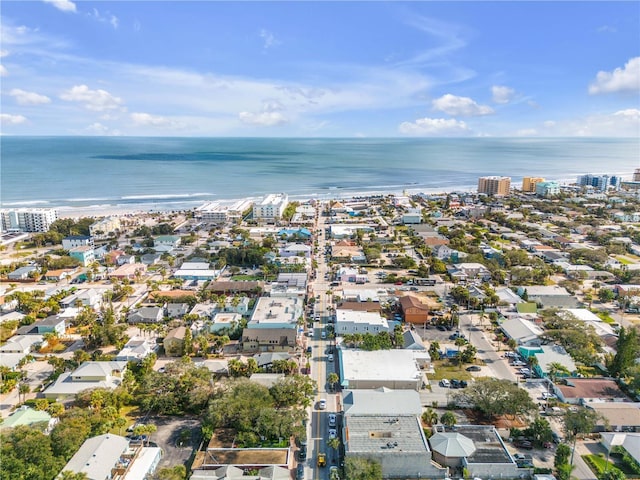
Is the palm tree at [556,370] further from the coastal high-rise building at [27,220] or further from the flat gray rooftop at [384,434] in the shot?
the coastal high-rise building at [27,220]

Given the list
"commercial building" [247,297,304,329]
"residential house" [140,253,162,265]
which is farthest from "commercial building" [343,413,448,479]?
"residential house" [140,253,162,265]

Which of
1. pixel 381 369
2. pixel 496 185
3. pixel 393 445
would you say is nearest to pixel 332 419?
pixel 393 445

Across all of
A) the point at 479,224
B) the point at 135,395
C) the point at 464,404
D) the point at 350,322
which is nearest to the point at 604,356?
the point at 464,404

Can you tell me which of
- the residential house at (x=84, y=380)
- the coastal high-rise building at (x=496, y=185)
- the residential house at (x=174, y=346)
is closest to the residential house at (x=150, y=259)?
the residential house at (x=174, y=346)

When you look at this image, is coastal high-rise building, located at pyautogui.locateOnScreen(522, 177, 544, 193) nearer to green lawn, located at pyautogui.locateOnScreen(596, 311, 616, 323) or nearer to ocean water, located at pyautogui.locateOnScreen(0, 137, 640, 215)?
ocean water, located at pyautogui.locateOnScreen(0, 137, 640, 215)

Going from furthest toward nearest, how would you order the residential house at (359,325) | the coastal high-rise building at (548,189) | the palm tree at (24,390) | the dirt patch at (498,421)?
the coastal high-rise building at (548,189) → the residential house at (359,325) → the palm tree at (24,390) → the dirt patch at (498,421)

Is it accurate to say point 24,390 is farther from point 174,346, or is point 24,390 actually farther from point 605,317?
point 605,317
